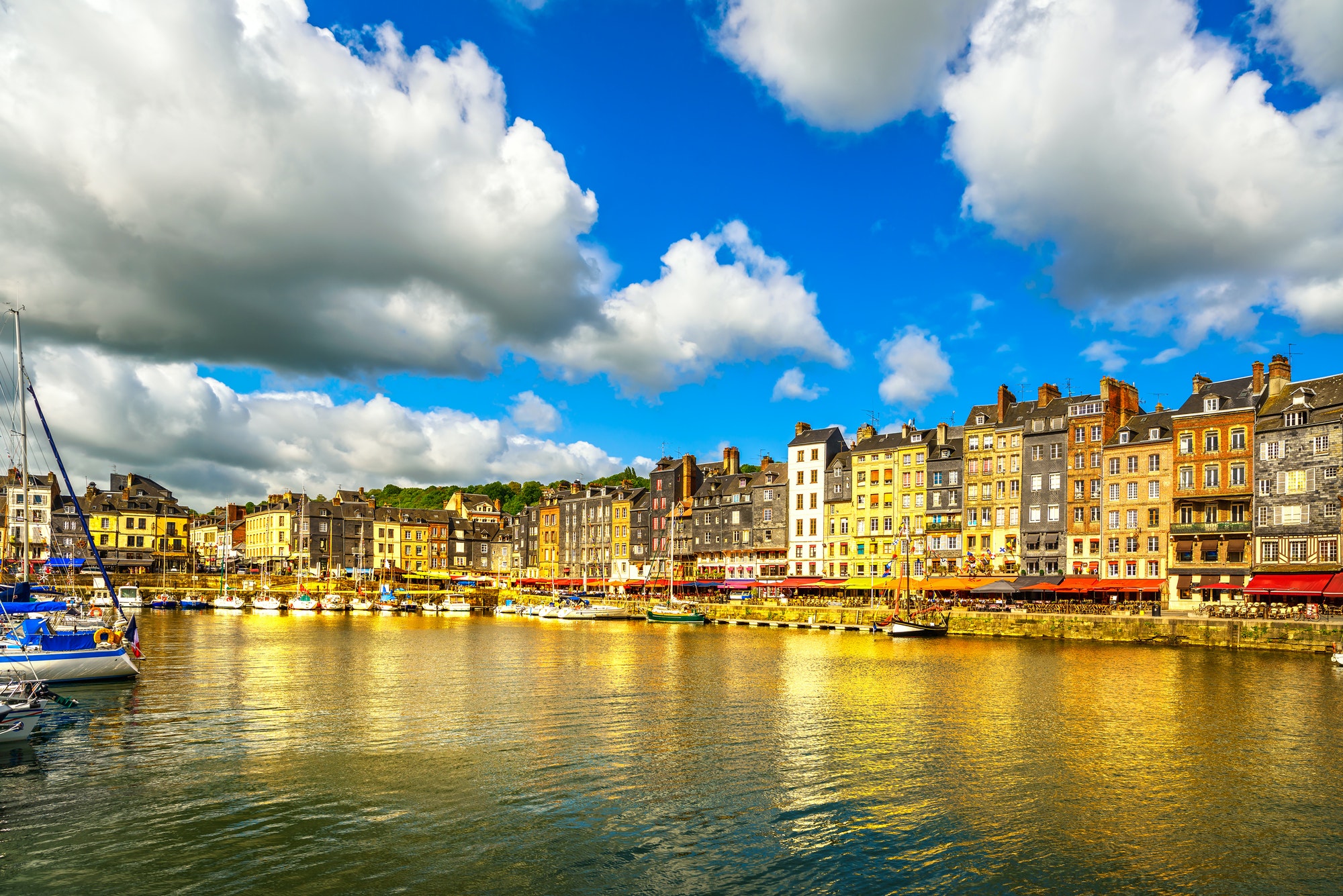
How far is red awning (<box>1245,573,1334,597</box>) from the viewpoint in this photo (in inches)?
2518

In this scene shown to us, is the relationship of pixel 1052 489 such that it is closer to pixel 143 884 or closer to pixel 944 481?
pixel 944 481

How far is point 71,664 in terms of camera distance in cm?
3738

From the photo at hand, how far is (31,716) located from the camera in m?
25.9

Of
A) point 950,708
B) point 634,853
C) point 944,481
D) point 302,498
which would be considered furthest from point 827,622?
point 302,498

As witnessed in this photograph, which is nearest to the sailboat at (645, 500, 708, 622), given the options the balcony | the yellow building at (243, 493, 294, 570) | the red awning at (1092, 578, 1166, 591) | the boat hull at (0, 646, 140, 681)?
the red awning at (1092, 578, 1166, 591)

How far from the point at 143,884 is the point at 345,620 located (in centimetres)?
9050

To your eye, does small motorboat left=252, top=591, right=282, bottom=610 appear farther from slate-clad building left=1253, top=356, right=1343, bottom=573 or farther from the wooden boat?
slate-clad building left=1253, top=356, right=1343, bottom=573

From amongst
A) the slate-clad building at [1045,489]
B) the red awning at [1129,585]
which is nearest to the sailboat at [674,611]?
the slate-clad building at [1045,489]

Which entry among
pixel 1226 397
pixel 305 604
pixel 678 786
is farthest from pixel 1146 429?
pixel 305 604

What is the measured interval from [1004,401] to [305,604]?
89.4 meters

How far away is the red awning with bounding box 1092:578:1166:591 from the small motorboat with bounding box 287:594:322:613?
93.2 meters

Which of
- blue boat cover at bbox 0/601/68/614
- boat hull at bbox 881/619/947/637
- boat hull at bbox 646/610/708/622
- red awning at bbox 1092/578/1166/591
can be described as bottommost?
boat hull at bbox 646/610/708/622

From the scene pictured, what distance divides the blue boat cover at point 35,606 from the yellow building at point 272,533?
92.1m

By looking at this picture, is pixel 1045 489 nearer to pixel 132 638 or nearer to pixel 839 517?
pixel 839 517
